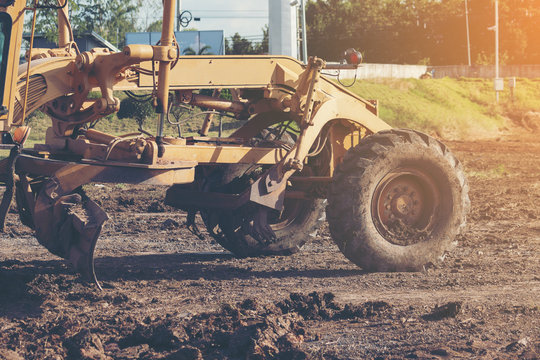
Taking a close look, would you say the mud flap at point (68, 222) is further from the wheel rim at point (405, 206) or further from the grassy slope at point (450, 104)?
the grassy slope at point (450, 104)

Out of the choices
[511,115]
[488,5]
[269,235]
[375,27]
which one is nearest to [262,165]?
[269,235]

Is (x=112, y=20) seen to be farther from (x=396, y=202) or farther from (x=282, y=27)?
(x=396, y=202)

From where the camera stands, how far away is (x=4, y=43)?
269 inches

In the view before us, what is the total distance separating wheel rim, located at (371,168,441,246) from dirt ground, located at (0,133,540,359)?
446 millimetres

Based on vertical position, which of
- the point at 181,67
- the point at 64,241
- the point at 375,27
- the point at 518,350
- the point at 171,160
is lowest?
the point at 518,350

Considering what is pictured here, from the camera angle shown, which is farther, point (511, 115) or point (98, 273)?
point (511, 115)

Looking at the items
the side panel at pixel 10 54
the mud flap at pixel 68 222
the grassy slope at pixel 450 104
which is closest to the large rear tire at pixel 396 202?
the mud flap at pixel 68 222

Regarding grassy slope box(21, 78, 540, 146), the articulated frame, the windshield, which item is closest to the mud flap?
the articulated frame

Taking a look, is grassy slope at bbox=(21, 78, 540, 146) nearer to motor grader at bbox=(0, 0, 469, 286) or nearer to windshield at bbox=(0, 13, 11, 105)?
motor grader at bbox=(0, 0, 469, 286)

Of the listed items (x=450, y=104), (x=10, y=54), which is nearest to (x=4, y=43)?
(x=10, y=54)

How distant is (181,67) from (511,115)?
127 ft

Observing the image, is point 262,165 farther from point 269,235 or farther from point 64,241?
point 64,241

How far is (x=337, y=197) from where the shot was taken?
326 inches

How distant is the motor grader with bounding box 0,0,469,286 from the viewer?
24.1 ft
